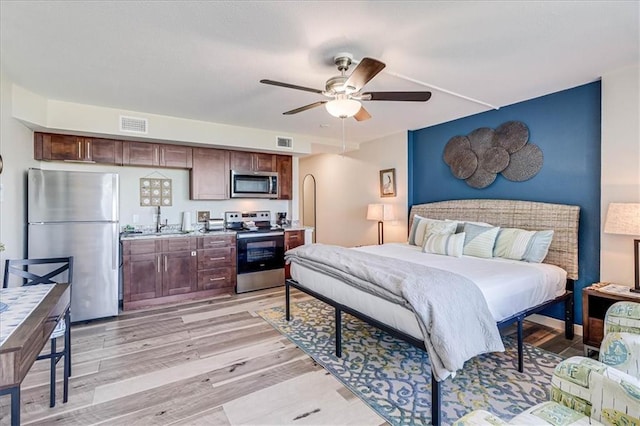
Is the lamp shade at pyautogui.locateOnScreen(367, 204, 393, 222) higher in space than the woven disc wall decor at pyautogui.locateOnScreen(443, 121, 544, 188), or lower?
lower

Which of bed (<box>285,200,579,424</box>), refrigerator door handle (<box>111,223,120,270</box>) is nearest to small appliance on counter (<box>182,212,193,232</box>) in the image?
refrigerator door handle (<box>111,223,120,270</box>)

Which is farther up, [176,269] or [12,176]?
[12,176]

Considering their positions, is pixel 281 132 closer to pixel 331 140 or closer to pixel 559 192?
pixel 331 140

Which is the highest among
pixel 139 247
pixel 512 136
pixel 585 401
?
pixel 512 136

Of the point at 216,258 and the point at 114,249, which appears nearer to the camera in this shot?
the point at 114,249

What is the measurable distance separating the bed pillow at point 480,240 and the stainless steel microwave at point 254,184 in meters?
3.19

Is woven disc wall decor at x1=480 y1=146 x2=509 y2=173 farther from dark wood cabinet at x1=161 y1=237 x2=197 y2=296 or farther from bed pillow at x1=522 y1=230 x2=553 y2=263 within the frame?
dark wood cabinet at x1=161 y1=237 x2=197 y2=296

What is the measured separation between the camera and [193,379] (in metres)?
2.50

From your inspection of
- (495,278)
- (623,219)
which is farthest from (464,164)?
(495,278)

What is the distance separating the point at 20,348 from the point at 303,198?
7295 mm

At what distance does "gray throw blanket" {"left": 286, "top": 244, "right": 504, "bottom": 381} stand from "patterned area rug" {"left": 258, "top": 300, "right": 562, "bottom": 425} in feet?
1.40

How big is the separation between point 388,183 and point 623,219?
3.19m

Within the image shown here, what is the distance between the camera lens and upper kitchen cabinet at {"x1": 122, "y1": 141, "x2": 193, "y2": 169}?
4.35 meters

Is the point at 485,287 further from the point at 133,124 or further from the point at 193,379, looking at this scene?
the point at 133,124
